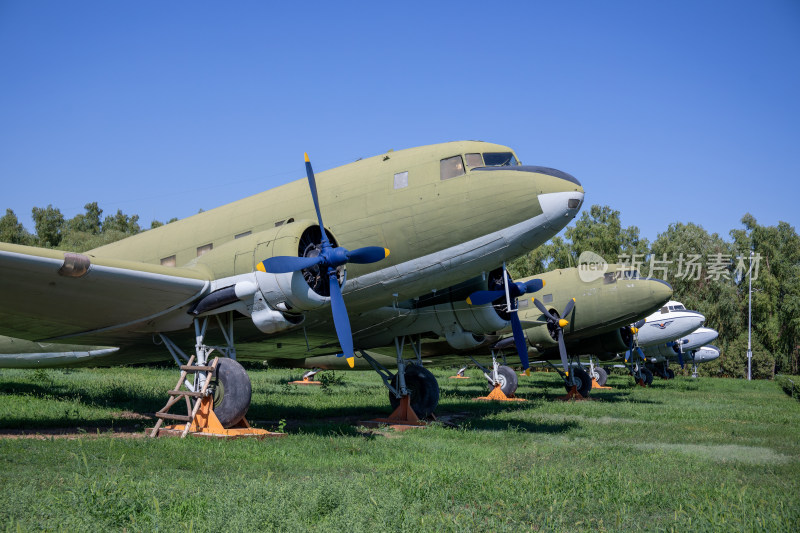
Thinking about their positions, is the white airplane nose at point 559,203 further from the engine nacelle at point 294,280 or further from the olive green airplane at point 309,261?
the engine nacelle at point 294,280

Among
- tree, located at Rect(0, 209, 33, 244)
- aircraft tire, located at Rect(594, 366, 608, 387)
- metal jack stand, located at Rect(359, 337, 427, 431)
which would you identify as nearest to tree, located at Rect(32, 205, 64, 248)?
tree, located at Rect(0, 209, 33, 244)

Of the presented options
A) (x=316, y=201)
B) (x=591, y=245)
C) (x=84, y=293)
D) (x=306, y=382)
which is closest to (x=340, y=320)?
(x=316, y=201)

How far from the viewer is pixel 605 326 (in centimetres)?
2508

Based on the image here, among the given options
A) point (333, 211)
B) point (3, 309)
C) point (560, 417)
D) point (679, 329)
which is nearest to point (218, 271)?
point (333, 211)

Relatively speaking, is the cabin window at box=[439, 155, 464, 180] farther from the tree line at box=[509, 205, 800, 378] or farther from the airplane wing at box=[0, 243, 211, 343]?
the tree line at box=[509, 205, 800, 378]

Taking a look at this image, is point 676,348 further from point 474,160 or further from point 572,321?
point 474,160

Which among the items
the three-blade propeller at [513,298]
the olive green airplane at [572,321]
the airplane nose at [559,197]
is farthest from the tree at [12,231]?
the airplane nose at [559,197]

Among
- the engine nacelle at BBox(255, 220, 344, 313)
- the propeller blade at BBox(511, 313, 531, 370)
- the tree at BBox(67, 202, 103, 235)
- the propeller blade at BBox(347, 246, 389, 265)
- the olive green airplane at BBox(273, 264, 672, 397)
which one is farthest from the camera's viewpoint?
the tree at BBox(67, 202, 103, 235)

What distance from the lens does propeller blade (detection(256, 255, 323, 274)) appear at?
11078mm

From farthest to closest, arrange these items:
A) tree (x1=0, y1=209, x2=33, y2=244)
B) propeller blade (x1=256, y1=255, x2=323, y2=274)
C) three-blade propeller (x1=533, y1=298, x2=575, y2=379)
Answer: tree (x1=0, y1=209, x2=33, y2=244) < three-blade propeller (x1=533, y1=298, x2=575, y2=379) < propeller blade (x1=256, y1=255, x2=323, y2=274)

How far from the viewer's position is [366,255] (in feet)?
38.5

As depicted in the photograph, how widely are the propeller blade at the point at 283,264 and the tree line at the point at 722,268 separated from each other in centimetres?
4949

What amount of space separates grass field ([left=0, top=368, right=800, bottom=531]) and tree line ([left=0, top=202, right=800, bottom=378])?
45.9 metres

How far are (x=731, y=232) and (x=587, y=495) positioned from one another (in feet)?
224
